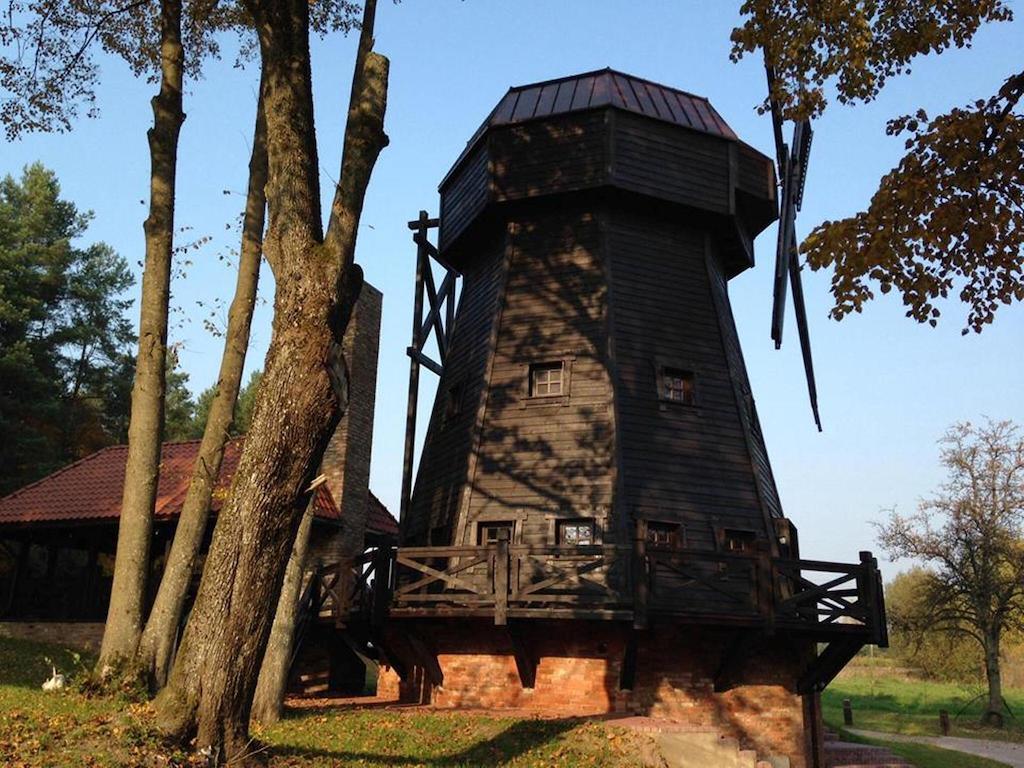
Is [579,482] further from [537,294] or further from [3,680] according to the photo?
[3,680]

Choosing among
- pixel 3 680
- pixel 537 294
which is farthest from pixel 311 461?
pixel 537 294

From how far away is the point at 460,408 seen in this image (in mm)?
15836

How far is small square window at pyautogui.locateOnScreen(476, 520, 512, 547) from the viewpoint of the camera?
45.4 feet

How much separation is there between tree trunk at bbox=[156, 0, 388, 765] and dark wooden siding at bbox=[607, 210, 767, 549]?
299 inches

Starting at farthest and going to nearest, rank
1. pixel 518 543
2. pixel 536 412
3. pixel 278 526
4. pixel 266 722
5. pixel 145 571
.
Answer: pixel 536 412 → pixel 518 543 → pixel 266 722 → pixel 145 571 → pixel 278 526

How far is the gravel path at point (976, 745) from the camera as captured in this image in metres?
22.1

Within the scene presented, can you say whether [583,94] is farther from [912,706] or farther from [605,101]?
[912,706]

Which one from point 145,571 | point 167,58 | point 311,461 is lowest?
point 145,571

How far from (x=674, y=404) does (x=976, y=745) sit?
1691 centimetres

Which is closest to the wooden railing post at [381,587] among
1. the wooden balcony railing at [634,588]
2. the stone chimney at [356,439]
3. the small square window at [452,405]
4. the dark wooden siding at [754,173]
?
the wooden balcony railing at [634,588]

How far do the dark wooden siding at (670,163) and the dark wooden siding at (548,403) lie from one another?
43.1 inches

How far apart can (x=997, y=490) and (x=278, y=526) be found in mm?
31653

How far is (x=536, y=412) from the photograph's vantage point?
1466 centimetres

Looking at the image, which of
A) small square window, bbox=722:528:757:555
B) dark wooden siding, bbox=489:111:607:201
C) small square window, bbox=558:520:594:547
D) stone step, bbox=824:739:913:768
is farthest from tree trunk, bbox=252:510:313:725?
stone step, bbox=824:739:913:768
